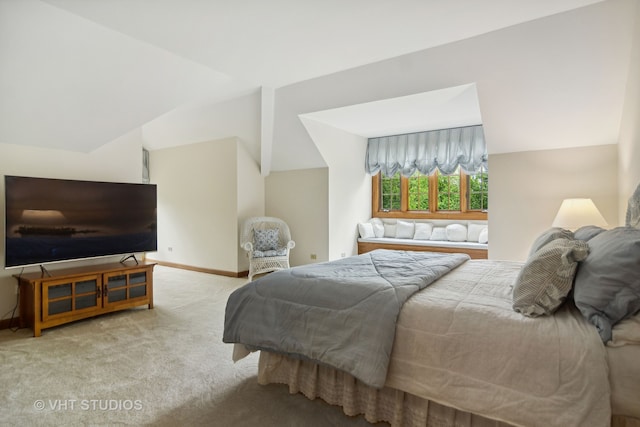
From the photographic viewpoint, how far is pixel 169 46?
2902 mm

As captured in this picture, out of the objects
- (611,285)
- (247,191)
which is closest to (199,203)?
(247,191)

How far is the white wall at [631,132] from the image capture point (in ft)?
8.04

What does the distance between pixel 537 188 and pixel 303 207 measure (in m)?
3.32

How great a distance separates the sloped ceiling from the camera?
7.75 ft

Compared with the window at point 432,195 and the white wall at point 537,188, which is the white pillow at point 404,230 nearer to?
the window at point 432,195

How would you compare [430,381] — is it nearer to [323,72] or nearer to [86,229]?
[323,72]

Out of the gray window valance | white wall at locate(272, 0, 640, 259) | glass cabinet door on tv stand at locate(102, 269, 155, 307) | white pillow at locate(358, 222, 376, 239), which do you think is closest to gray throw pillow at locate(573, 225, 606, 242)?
white wall at locate(272, 0, 640, 259)

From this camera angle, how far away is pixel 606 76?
9.74ft

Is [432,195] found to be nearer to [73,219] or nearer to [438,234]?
[438,234]

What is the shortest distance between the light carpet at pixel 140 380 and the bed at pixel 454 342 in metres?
0.20

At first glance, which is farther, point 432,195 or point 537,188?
point 432,195

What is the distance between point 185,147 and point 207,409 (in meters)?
5.00

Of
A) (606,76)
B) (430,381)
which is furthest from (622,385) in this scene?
(606,76)

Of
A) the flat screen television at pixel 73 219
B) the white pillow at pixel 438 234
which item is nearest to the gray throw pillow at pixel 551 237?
the white pillow at pixel 438 234
